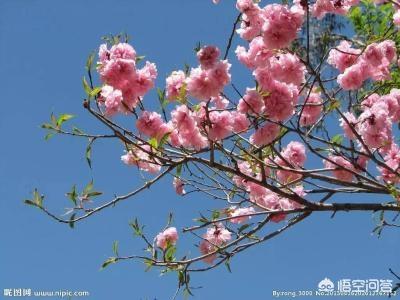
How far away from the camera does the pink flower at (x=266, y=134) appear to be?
2.67m

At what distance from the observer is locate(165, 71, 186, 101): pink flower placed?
9.07 ft

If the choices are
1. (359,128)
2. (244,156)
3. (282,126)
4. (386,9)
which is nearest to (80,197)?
(244,156)

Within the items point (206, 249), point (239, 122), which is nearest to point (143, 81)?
point (239, 122)

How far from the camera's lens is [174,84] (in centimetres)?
277

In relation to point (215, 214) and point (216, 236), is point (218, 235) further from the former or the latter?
point (215, 214)

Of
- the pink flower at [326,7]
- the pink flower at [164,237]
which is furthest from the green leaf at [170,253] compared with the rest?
the pink flower at [326,7]

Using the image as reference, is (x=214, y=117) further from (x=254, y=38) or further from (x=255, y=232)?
(x=255, y=232)

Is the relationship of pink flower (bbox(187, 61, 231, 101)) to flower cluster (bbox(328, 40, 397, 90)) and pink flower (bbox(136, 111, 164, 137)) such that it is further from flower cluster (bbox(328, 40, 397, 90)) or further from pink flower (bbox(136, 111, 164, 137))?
flower cluster (bbox(328, 40, 397, 90))

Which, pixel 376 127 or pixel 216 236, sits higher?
pixel 376 127

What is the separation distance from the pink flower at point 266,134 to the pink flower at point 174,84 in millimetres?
393

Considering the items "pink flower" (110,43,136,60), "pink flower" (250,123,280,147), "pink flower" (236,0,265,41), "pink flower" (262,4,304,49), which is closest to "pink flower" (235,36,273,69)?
"pink flower" (236,0,265,41)

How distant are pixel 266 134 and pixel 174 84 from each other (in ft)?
1.54

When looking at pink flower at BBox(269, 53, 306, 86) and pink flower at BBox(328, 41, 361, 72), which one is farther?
pink flower at BBox(328, 41, 361, 72)

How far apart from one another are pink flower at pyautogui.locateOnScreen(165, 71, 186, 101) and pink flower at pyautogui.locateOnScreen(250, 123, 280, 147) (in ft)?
1.29
